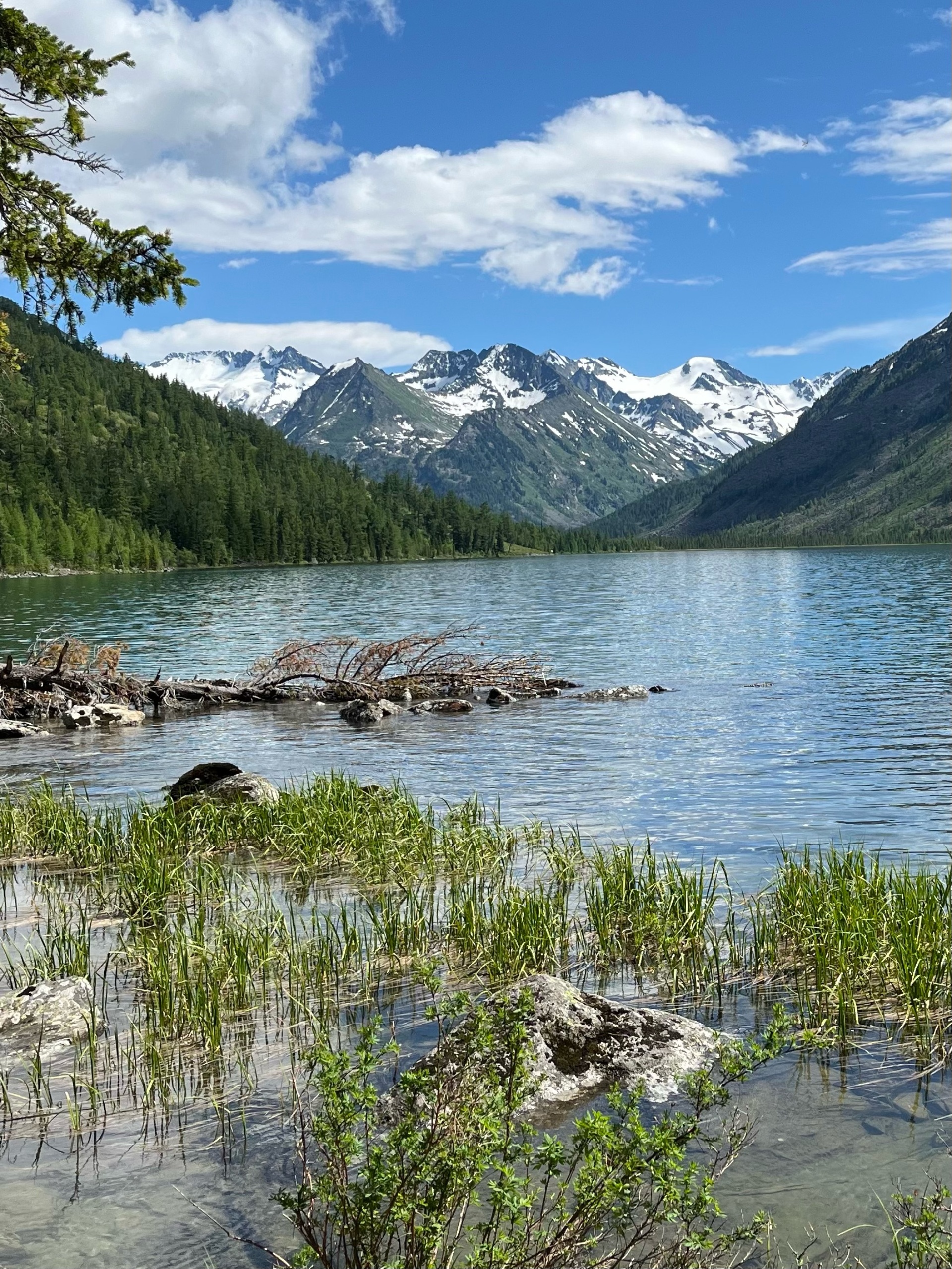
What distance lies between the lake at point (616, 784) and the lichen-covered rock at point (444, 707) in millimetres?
626

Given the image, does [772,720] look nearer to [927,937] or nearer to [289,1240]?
[927,937]

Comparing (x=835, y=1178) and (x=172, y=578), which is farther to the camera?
(x=172, y=578)

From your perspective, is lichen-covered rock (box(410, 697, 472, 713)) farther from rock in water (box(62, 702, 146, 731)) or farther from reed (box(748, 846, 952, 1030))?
reed (box(748, 846, 952, 1030))

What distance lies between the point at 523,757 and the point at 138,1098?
18303 millimetres

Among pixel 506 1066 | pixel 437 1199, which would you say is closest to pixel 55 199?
pixel 506 1066

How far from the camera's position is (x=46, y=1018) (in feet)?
28.8

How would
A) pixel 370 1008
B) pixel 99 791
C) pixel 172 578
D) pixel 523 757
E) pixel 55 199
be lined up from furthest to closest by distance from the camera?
1. pixel 172 578
2. pixel 523 757
3. pixel 99 791
4. pixel 55 199
5. pixel 370 1008

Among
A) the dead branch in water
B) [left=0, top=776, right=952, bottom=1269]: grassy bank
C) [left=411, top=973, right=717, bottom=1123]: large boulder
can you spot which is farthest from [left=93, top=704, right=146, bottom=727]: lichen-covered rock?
[left=411, top=973, right=717, bottom=1123]: large boulder

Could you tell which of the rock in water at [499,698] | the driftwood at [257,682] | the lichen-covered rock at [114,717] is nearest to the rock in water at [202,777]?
the lichen-covered rock at [114,717]

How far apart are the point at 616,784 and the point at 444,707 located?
1317 centimetres

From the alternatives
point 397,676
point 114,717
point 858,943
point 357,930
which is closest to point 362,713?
point 397,676

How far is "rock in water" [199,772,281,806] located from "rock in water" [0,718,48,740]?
14.5 metres

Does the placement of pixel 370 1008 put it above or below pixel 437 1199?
below

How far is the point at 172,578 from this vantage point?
16625cm
